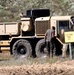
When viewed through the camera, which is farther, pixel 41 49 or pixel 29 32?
pixel 29 32

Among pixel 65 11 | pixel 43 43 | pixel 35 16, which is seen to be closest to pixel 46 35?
pixel 43 43

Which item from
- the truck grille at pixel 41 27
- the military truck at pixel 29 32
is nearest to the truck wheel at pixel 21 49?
the military truck at pixel 29 32

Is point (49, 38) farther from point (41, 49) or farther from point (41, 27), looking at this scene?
point (41, 27)

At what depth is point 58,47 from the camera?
24328 mm

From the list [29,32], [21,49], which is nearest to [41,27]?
[29,32]

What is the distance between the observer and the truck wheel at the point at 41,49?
79.7 feet

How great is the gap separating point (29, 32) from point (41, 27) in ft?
3.11

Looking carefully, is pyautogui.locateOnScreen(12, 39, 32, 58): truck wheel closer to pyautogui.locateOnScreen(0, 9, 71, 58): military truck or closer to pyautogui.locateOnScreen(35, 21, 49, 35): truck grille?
pyautogui.locateOnScreen(0, 9, 71, 58): military truck

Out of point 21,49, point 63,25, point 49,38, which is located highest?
point 63,25

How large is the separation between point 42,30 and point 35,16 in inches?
47.4

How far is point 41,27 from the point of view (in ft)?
81.6

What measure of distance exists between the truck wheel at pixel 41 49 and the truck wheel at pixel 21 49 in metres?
0.52

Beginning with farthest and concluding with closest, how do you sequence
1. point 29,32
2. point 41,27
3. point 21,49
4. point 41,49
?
point 29,32 → point 21,49 → point 41,27 → point 41,49

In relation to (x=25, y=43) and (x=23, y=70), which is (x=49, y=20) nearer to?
(x=25, y=43)
